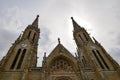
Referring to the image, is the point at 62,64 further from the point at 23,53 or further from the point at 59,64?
the point at 23,53

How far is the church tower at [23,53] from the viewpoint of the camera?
23359 mm

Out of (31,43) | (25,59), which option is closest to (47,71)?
(25,59)

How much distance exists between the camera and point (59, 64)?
79.9 ft

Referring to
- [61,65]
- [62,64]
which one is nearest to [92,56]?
[62,64]

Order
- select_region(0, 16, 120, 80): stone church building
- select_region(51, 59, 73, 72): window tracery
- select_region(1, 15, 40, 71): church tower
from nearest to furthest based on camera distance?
select_region(0, 16, 120, 80): stone church building < select_region(51, 59, 73, 72): window tracery < select_region(1, 15, 40, 71): church tower

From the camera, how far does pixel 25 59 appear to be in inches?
966

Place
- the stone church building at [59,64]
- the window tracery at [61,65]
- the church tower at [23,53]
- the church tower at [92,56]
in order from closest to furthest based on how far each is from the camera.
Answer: the stone church building at [59,64]
the window tracery at [61,65]
the church tower at [23,53]
the church tower at [92,56]

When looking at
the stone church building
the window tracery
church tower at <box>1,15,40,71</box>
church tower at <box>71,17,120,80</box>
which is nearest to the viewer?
the stone church building

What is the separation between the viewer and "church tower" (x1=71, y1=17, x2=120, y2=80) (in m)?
23.8

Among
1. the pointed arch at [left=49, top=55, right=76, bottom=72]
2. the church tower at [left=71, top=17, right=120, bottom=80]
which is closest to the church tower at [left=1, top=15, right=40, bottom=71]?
the pointed arch at [left=49, top=55, right=76, bottom=72]

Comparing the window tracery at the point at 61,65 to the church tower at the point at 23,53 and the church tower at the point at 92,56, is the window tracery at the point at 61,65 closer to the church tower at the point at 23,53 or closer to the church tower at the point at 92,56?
the church tower at the point at 92,56

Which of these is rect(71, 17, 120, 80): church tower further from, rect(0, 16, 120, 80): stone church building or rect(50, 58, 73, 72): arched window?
rect(50, 58, 73, 72): arched window

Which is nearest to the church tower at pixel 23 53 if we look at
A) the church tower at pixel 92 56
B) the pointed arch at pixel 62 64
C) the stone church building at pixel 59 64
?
the stone church building at pixel 59 64

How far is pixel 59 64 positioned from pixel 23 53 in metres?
6.44
